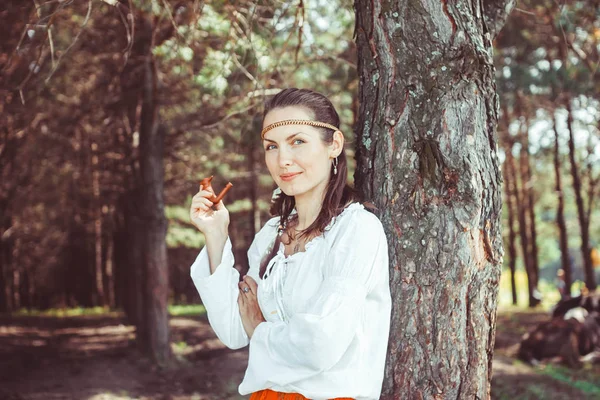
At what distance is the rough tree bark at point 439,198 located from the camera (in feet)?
7.48

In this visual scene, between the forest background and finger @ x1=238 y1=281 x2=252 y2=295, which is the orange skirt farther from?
the forest background

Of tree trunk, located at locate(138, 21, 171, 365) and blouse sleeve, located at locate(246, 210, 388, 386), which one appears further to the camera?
tree trunk, located at locate(138, 21, 171, 365)

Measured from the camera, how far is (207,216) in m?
2.45

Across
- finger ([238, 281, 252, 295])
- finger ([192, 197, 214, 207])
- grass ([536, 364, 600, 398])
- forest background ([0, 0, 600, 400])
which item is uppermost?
forest background ([0, 0, 600, 400])

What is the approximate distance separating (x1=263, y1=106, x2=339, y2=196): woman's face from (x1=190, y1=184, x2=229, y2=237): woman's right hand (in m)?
0.32

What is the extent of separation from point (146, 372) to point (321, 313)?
695 centimetres

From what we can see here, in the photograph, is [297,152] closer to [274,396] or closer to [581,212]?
[274,396]

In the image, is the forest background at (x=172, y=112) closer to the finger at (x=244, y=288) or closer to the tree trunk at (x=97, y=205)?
the tree trunk at (x=97, y=205)

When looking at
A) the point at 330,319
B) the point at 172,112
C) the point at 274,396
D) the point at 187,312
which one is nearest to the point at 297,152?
the point at 330,319

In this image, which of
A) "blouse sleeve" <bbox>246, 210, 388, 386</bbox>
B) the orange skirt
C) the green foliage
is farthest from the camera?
the green foliage

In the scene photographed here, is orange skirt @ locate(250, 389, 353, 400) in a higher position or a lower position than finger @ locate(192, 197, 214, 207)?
lower

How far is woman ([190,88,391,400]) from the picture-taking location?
1929mm

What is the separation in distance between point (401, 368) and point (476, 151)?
2.92 ft

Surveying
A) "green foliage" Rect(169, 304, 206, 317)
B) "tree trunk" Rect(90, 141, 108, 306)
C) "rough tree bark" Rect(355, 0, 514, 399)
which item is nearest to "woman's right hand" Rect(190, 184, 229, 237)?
"rough tree bark" Rect(355, 0, 514, 399)
